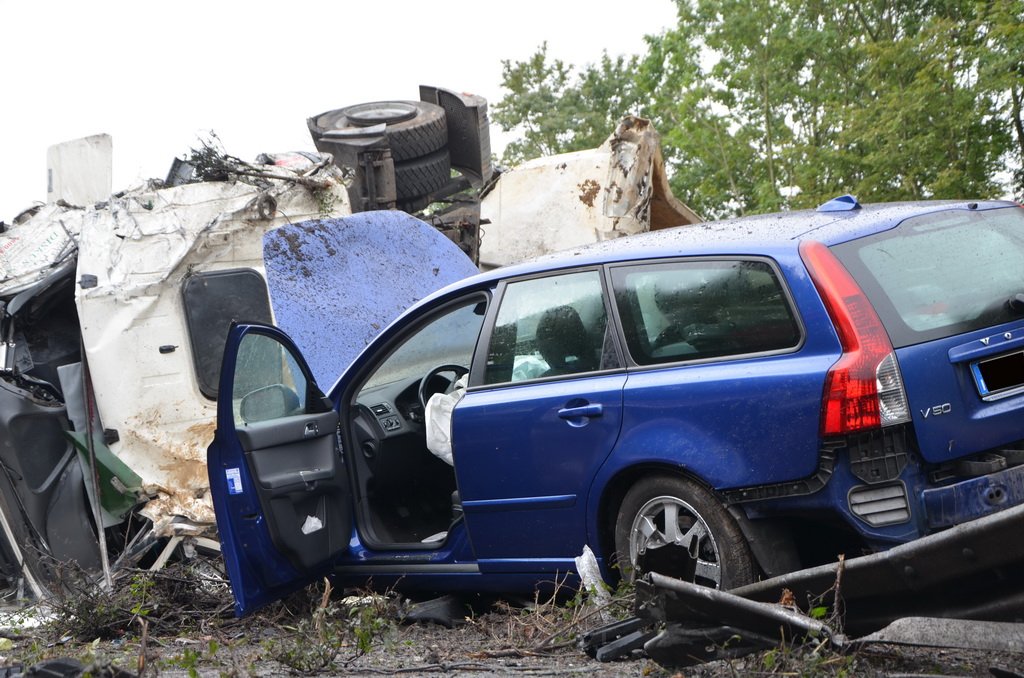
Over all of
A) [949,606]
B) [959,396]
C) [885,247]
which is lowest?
[949,606]

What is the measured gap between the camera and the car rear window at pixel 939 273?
3.82 metres

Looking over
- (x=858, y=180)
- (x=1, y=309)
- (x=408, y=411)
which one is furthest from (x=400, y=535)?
(x=858, y=180)

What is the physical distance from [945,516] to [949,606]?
395 millimetres

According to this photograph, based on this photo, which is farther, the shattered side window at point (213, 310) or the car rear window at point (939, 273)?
the shattered side window at point (213, 310)

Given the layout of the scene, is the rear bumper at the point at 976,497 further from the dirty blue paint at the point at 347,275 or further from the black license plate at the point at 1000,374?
the dirty blue paint at the point at 347,275

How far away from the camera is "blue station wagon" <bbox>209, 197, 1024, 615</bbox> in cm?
372

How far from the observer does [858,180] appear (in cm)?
2102

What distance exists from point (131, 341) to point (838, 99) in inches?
675

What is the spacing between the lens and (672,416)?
412 cm

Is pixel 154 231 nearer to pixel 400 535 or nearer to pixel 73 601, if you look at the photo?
pixel 73 601

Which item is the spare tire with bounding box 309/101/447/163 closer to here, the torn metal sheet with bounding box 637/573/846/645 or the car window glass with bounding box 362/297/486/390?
the car window glass with bounding box 362/297/486/390

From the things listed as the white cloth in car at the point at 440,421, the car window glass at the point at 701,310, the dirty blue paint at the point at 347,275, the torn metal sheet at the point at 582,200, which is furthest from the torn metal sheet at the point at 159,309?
the car window glass at the point at 701,310

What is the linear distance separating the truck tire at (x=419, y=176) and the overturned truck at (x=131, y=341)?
102cm

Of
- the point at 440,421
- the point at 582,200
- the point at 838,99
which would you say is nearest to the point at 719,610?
the point at 440,421
